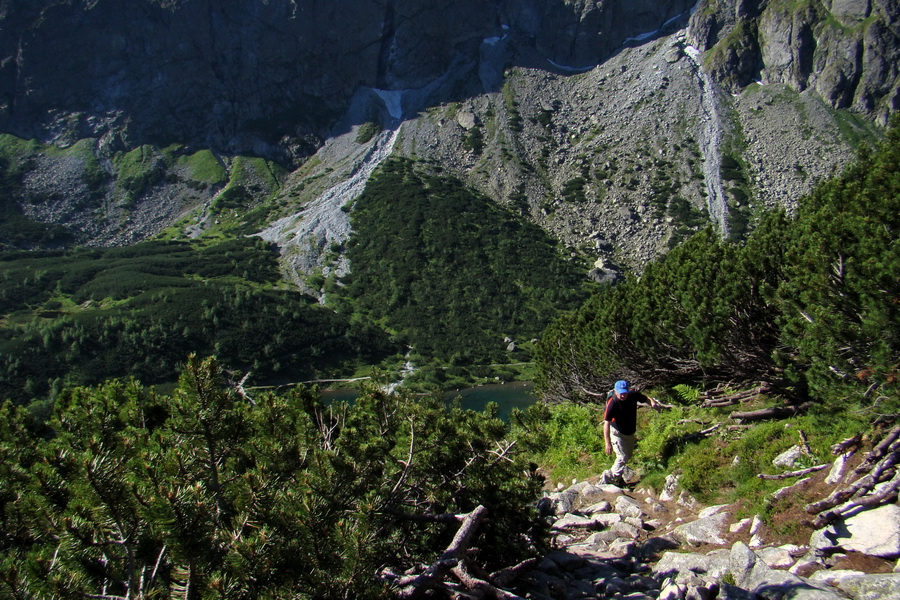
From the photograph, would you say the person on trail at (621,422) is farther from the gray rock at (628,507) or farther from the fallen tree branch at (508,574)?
the fallen tree branch at (508,574)

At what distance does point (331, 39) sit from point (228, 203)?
203 ft

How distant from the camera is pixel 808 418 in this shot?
7602mm

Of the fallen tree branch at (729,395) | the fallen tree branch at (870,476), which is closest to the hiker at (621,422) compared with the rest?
the fallen tree branch at (729,395)

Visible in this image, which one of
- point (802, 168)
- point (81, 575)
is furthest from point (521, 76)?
point (81, 575)

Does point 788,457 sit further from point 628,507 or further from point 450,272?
point 450,272

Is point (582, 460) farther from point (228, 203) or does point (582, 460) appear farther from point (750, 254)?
point (228, 203)

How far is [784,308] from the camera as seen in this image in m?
7.75

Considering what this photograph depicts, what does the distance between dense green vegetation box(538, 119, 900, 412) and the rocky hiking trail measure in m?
1.12

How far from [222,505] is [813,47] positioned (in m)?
150

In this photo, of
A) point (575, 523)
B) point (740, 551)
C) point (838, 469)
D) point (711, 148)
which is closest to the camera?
point (740, 551)

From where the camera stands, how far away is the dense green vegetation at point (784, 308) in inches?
243

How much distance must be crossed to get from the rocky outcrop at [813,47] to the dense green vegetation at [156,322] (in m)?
106

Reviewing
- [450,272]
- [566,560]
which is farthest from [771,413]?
[450,272]

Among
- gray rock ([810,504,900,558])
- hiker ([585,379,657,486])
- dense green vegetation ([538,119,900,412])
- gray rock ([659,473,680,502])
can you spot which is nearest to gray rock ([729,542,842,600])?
gray rock ([810,504,900,558])
